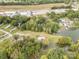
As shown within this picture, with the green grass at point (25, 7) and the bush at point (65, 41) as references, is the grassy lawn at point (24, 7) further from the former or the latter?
the bush at point (65, 41)

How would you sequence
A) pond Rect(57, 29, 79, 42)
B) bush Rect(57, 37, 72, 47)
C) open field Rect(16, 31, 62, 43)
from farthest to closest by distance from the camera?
pond Rect(57, 29, 79, 42) < open field Rect(16, 31, 62, 43) < bush Rect(57, 37, 72, 47)

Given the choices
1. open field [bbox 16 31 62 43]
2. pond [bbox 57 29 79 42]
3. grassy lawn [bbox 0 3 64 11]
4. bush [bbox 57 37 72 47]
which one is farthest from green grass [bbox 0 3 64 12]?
bush [bbox 57 37 72 47]

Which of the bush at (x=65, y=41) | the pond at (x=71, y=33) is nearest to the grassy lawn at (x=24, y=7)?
the pond at (x=71, y=33)

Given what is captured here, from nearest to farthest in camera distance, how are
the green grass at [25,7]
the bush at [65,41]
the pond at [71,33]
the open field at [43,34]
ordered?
1. the bush at [65,41]
2. the open field at [43,34]
3. the pond at [71,33]
4. the green grass at [25,7]

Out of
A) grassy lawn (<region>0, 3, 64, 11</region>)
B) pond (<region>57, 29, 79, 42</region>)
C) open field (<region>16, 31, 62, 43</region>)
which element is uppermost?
grassy lawn (<region>0, 3, 64, 11</region>)

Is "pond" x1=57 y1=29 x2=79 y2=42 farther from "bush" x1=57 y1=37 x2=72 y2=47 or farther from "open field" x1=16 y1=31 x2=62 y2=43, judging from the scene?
"bush" x1=57 y1=37 x2=72 y2=47

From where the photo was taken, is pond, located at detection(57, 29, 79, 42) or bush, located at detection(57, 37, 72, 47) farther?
pond, located at detection(57, 29, 79, 42)

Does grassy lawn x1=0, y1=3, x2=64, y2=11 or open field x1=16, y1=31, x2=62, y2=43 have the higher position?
grassy lawn x1=0, y1=3, x2=64, y2=11

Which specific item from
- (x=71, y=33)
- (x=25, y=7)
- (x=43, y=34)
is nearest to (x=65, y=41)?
(x=43, y=34)

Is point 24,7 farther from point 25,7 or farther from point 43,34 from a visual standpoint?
point 43,34

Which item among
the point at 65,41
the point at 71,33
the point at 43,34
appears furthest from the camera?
the point at 71,33

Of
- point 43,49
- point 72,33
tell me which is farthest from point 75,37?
point 43,49
